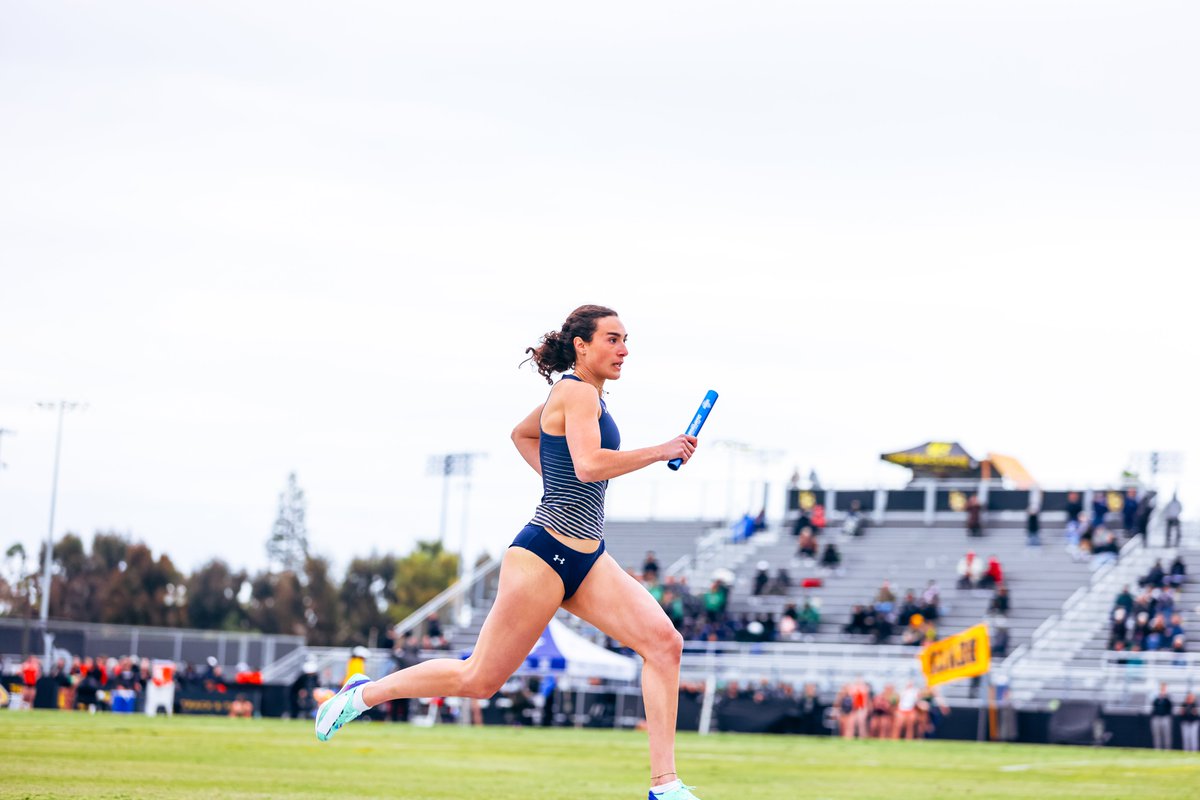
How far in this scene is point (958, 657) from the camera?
31.2 m

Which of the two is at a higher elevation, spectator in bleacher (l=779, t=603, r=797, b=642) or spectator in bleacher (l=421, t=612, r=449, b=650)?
spectator in bleacher (l=779, t=603, r=797, b=642)

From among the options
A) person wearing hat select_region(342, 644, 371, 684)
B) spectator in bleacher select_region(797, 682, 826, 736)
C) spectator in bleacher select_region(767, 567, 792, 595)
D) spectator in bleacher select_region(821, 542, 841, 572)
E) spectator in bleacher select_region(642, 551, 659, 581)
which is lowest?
spectator in bleacher select_region(797, 682, 826, 736)

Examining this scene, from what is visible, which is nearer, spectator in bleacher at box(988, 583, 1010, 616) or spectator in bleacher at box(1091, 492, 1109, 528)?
spectator in bleacher at box(988, 583, 1010, 616)

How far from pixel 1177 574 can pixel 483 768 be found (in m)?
29.6

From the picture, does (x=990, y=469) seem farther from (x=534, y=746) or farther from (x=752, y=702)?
(x=534, y=746)

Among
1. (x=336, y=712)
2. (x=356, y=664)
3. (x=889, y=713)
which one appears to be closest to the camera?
(x=336, y=712)

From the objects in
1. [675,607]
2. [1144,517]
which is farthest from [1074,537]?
[675,607]

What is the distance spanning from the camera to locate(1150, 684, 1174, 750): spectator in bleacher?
3020 centimetres

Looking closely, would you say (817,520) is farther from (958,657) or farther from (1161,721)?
(1161,721)

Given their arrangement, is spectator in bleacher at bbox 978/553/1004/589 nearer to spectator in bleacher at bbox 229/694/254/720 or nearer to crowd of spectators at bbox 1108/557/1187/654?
crowd of spectators at bbox 1108/557/1187/654

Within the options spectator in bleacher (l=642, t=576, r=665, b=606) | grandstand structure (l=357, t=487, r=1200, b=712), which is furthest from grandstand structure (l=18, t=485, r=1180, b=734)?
spectator in bleacher (l=642, t=576, r=665, b=606)

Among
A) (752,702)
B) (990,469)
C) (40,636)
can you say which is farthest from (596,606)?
(990,469)

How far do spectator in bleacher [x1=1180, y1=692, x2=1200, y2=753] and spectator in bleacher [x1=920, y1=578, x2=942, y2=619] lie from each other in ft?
36.2

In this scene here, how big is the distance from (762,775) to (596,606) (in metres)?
8.27
